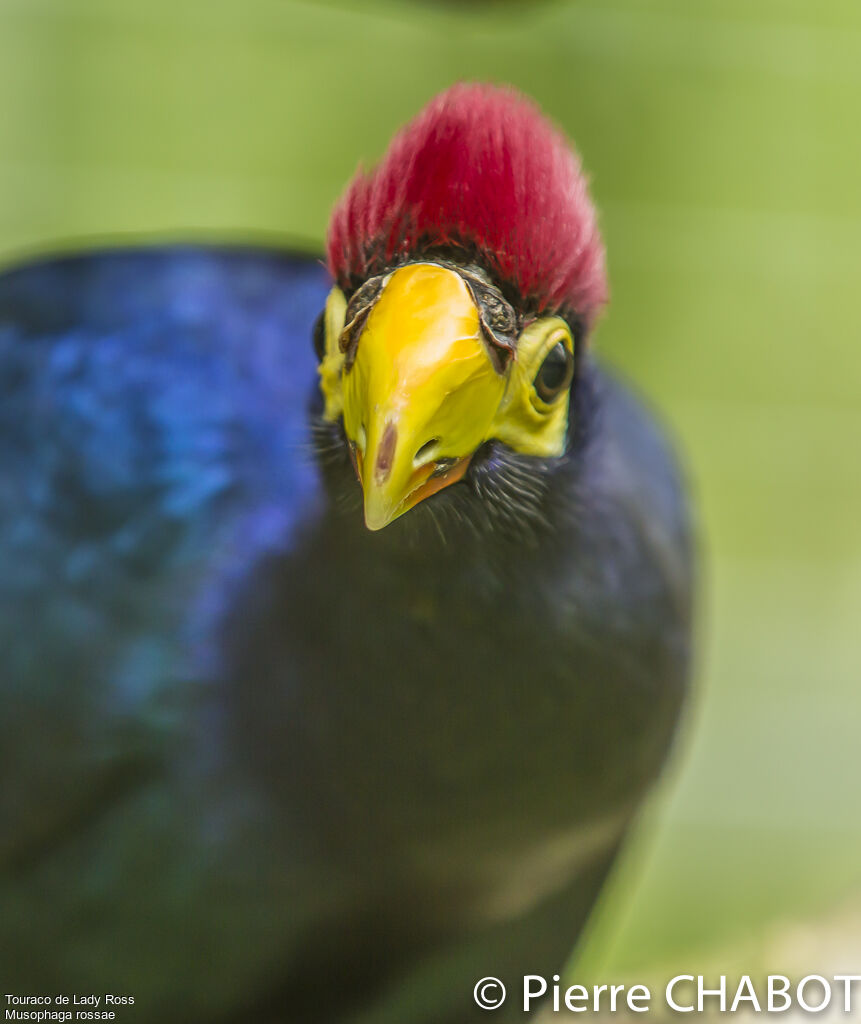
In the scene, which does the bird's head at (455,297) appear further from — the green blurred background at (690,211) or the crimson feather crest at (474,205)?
the green blurred background at (690,211)

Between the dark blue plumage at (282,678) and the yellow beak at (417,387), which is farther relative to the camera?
the dark blue plumage at (282,678)

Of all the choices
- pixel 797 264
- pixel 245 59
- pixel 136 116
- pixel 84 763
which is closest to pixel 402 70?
pixel 245 59

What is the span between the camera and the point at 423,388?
24.2 inches

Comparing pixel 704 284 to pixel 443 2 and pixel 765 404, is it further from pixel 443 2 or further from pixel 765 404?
pixel 443 2

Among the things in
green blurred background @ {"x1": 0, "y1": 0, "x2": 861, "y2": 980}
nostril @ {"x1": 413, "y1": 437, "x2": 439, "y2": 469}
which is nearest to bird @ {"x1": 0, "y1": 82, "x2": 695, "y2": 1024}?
nostril @ {"x1": 413, "y1": 437, "x2": 439, "y2": 469}

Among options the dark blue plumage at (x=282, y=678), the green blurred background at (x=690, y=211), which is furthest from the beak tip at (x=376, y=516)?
the green blurred background at (x=690, y=211)

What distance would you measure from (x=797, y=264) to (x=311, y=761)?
1.71 meters

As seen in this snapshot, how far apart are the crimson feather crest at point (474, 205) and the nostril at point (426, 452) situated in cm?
11

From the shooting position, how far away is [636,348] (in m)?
2.29

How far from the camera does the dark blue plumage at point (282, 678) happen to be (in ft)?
2.72

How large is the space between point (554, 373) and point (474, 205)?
0.11m

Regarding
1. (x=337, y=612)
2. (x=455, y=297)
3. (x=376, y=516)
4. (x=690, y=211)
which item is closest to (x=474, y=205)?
(x=455, y=297)

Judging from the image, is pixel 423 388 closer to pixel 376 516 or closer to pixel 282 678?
pixel 376 516

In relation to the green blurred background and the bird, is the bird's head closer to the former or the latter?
the bird
